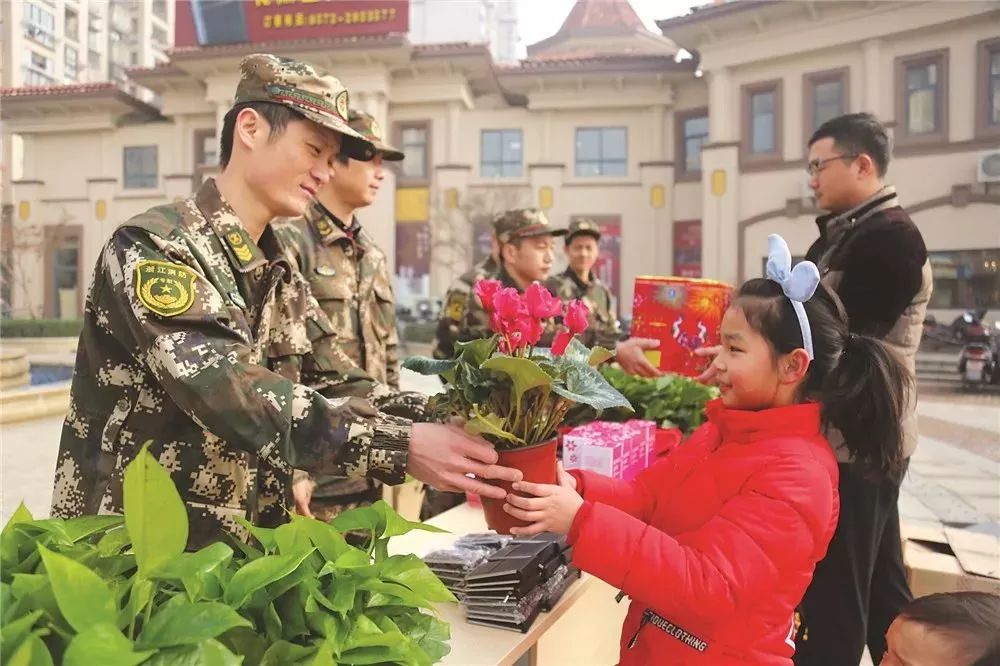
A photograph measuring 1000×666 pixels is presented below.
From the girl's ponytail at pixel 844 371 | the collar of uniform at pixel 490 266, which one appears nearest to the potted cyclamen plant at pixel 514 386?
the girl's ponytail at pixel 844 371

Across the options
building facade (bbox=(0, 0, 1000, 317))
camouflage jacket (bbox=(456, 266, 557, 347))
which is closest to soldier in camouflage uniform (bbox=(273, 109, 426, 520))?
camouflage jacket (bbox=(456, 266, 557, 347))

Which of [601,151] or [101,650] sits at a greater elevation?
[601,151]

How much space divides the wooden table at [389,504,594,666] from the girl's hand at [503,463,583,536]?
0.40 ft

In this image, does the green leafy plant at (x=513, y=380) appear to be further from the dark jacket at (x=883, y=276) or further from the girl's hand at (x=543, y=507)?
the dark jacket at (x=883, y=276)

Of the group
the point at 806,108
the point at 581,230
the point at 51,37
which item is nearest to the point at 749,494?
the point at 581,230

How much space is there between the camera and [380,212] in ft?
41.2

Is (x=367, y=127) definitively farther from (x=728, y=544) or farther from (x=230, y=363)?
(x=728, y=544)

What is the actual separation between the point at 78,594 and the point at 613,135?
1265 cm

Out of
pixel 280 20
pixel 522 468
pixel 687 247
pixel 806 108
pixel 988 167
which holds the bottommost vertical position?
pixel 522 468

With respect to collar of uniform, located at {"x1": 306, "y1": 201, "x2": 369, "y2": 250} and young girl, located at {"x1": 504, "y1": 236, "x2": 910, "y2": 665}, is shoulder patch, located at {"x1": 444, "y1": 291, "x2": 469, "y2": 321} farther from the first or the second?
young girl, located at {"x1": 504, "y1": 236, "x2": 910, "y2": 665}

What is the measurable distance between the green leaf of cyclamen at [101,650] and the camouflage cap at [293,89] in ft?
3.10

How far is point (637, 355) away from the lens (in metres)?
1.99

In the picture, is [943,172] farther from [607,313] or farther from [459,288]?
[459,288]

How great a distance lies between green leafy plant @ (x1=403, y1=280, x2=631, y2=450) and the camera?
978 millimetres
